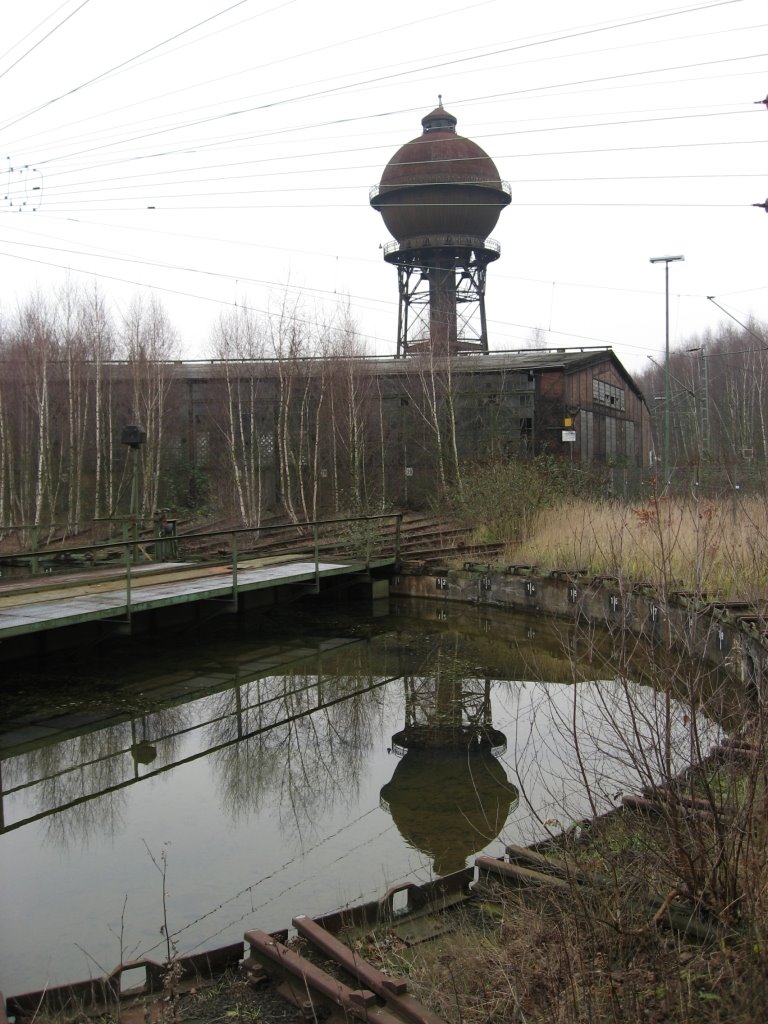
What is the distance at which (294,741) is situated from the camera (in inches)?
353

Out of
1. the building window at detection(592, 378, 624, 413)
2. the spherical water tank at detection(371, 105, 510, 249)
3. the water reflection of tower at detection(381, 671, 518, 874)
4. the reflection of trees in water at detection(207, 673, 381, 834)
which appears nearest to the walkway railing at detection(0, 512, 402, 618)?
the reflection of trees in water at detection(207, 673, 381, 834)

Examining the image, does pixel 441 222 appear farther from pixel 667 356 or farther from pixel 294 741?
pixel 294 741

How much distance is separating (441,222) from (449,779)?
2597 cm

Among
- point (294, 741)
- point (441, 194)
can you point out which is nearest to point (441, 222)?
point (441, 194)

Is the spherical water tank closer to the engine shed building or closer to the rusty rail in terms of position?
the engine shed building

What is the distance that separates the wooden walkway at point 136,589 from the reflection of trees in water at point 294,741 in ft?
6.27

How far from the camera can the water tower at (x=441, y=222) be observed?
99.0ft

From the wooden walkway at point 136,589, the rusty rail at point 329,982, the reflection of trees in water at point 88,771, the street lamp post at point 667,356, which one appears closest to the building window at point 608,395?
the street lamp post at point 667,356

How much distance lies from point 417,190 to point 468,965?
29372 millimetres

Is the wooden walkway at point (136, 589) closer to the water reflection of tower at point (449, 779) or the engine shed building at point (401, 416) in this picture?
the water reflection of tower at point (449, 779)

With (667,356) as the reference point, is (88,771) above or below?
below

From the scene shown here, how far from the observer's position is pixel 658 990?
124 inches

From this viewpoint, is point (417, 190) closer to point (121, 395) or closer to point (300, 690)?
point (121, 395)

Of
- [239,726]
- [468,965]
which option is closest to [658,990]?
[468,965]
